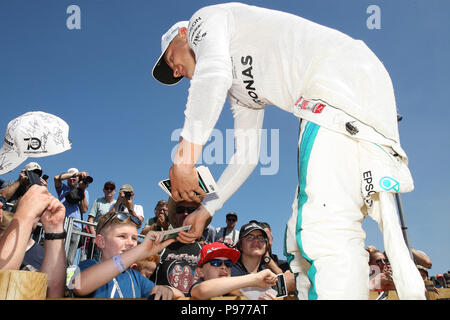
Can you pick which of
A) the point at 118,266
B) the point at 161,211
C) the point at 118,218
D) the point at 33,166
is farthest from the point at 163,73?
the point at 33,166

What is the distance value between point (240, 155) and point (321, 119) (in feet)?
2.81

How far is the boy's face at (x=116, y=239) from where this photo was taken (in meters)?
3.09

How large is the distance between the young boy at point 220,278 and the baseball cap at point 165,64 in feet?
5.58

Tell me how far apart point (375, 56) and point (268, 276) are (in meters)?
1.83

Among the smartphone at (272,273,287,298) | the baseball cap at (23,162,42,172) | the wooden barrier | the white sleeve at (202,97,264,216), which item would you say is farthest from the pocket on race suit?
the baseball cap at (23,162,42,172)

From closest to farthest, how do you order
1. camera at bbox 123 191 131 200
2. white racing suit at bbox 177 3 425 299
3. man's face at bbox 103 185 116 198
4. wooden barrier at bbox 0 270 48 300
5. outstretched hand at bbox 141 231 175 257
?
wooden barrier at bbox 0 270 48 300
white racing suit at bbox 177 3 425 299
outstretched hand at bbox 141 231 175 257
camera at bbox 123 191 131 200
man's face at bbox 103 185 116 198

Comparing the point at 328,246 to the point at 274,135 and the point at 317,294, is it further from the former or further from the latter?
the point at 274,135

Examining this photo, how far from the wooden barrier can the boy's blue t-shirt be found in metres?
1.35

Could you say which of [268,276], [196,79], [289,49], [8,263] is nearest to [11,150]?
[8,263]

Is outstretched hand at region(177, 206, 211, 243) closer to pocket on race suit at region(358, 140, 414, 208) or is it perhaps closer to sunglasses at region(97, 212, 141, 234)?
sunglasses at region(97, 212, 141, 234)

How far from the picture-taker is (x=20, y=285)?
127 centimetres

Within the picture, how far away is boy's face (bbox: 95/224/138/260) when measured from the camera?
10.1 feet

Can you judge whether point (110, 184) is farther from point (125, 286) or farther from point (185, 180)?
point (185, 180)

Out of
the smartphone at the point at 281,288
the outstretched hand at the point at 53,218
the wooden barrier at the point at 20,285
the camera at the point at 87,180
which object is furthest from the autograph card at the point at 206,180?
the camera at the point at 87,180
